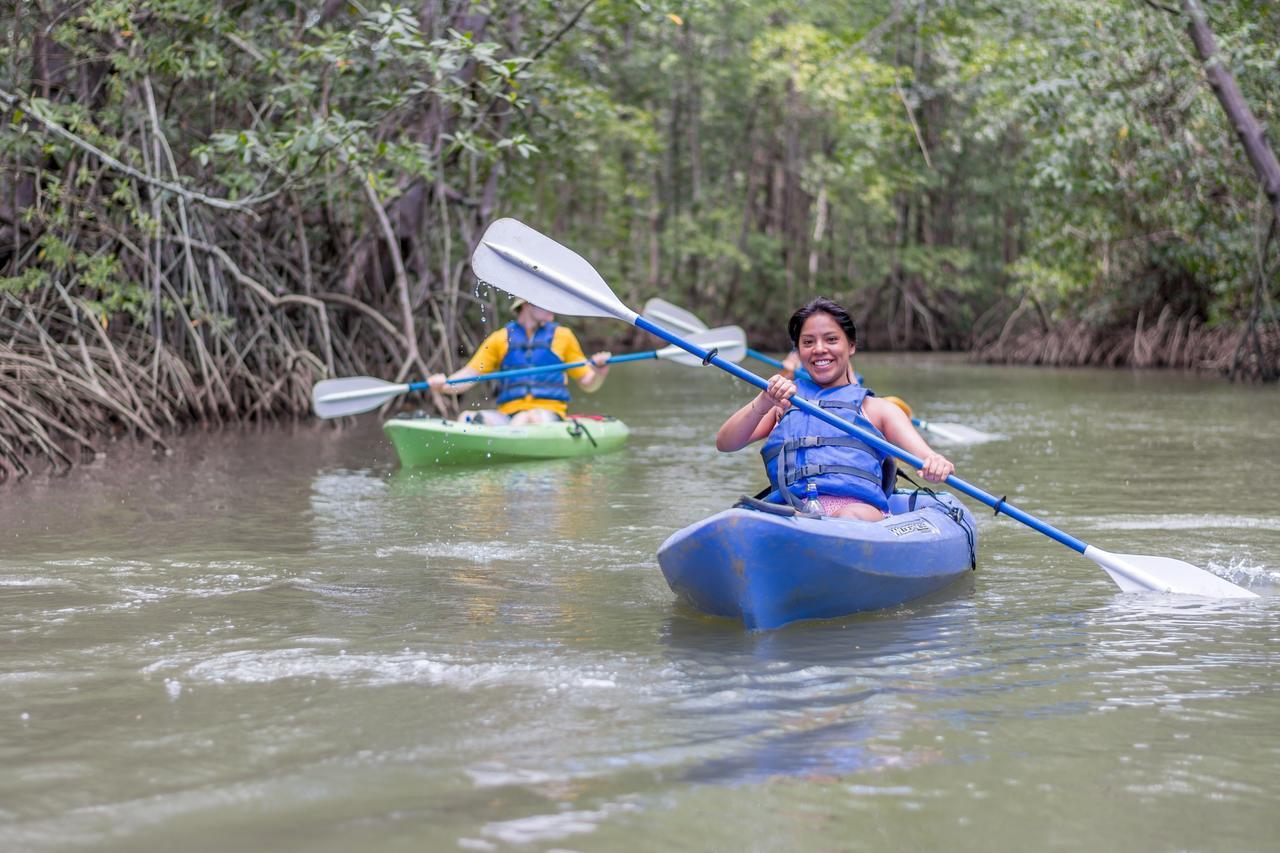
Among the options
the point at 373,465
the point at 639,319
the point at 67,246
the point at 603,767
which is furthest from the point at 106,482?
the point at 603,767

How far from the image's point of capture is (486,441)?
25.9 ft

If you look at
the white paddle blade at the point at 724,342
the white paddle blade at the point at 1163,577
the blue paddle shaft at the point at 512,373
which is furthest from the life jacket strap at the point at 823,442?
the white paddle blade at the point at 724,342

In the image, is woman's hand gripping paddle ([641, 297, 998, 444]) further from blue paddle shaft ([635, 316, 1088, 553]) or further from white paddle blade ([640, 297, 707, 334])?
blue paddle shaft ([635, 316, 1088, 553])

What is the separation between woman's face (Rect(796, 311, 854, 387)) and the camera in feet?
14.1

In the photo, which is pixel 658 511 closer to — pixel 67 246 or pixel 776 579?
pixel 776 579

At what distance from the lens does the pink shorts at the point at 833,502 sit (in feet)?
14.2

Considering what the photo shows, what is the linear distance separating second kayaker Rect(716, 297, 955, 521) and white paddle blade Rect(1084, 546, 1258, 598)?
59 centimetres

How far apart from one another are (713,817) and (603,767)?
0.96 ft

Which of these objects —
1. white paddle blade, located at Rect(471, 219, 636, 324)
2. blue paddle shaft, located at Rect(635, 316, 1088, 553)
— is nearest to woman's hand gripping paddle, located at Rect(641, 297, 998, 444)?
white paddle blade, located at Rect(471, 219, 636, 324)

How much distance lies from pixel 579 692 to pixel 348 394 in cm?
496

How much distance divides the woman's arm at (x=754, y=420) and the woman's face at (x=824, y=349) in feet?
0.50

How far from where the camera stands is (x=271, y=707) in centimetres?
306

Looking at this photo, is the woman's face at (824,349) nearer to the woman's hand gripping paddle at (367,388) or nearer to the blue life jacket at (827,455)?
the blue life jacket at (827,455)

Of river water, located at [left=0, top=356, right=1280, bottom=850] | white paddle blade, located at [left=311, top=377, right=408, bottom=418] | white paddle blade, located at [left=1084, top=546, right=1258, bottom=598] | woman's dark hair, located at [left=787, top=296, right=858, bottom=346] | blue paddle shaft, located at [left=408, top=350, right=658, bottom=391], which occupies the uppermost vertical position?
woman's dark hair, located at [left=787, top=296, right=858, bottom=346]
